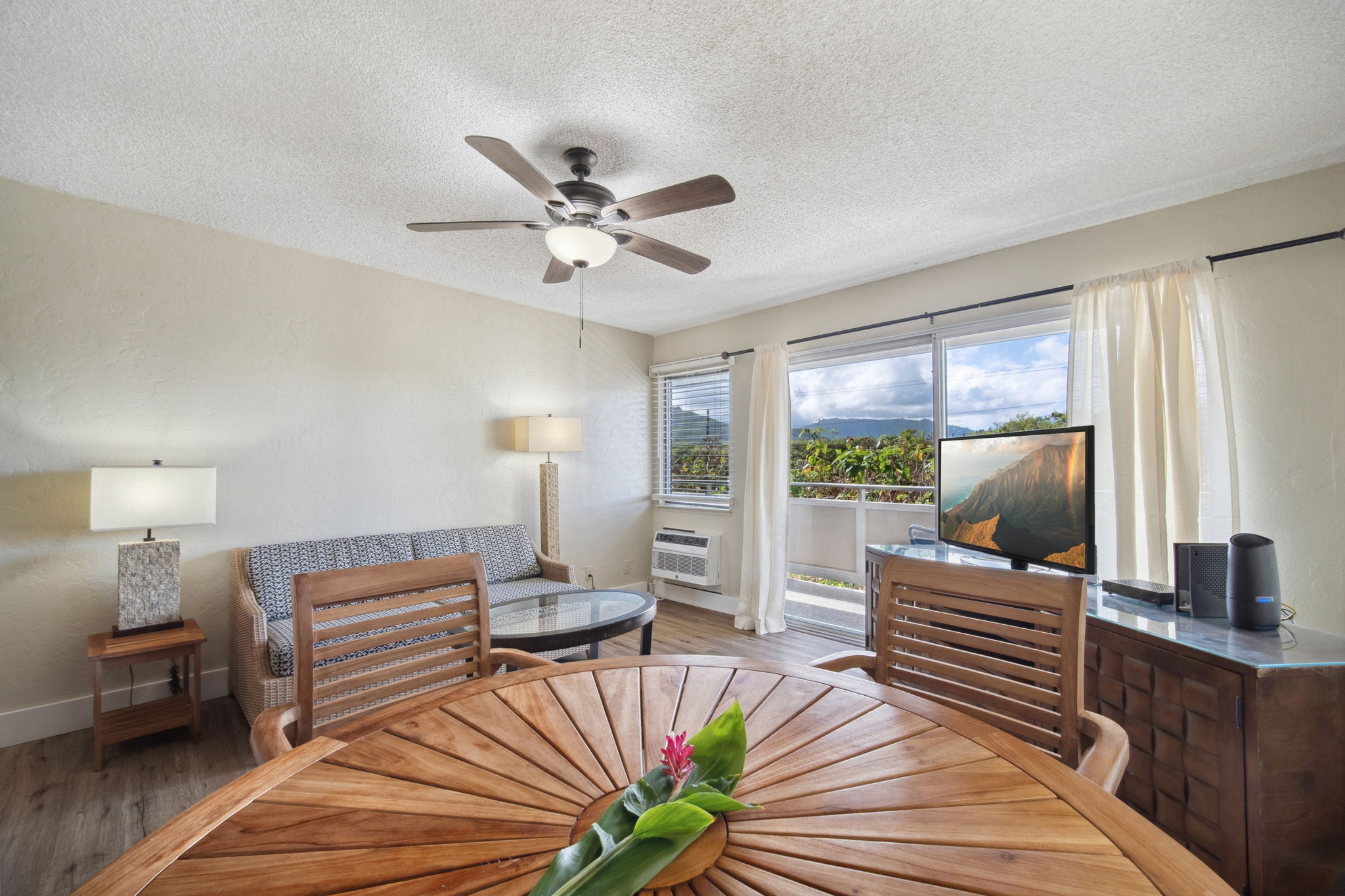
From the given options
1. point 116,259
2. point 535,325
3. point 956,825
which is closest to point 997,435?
point 956,825

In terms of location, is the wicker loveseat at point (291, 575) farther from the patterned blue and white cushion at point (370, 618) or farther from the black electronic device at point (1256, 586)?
the black electronic device at point (1256, 586)

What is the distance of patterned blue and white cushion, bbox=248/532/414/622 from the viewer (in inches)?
115

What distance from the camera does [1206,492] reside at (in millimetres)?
2393

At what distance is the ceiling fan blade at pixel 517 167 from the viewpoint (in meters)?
1.62

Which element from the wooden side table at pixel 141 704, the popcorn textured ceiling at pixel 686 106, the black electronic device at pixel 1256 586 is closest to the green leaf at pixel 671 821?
the popcorn textured ceiling at pixel 686 106

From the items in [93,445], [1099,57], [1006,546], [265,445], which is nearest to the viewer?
[1099,57]

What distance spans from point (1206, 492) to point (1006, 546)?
845 mm

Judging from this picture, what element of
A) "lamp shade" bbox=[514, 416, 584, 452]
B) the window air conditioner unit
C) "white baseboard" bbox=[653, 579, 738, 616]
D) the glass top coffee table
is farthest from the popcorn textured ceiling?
"white baseboard" bbox=[653, 579, 738, 616]

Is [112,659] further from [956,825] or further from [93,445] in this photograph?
[956,825]

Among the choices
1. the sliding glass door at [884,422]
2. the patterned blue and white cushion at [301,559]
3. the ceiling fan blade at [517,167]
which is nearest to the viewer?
the ceiling fan blade at [517,167]

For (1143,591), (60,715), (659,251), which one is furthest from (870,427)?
(60,715)

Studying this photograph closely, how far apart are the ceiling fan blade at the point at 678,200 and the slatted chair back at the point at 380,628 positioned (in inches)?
52.6

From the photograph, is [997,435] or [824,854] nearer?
[824,854]

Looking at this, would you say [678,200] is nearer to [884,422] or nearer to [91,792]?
[884,422]
